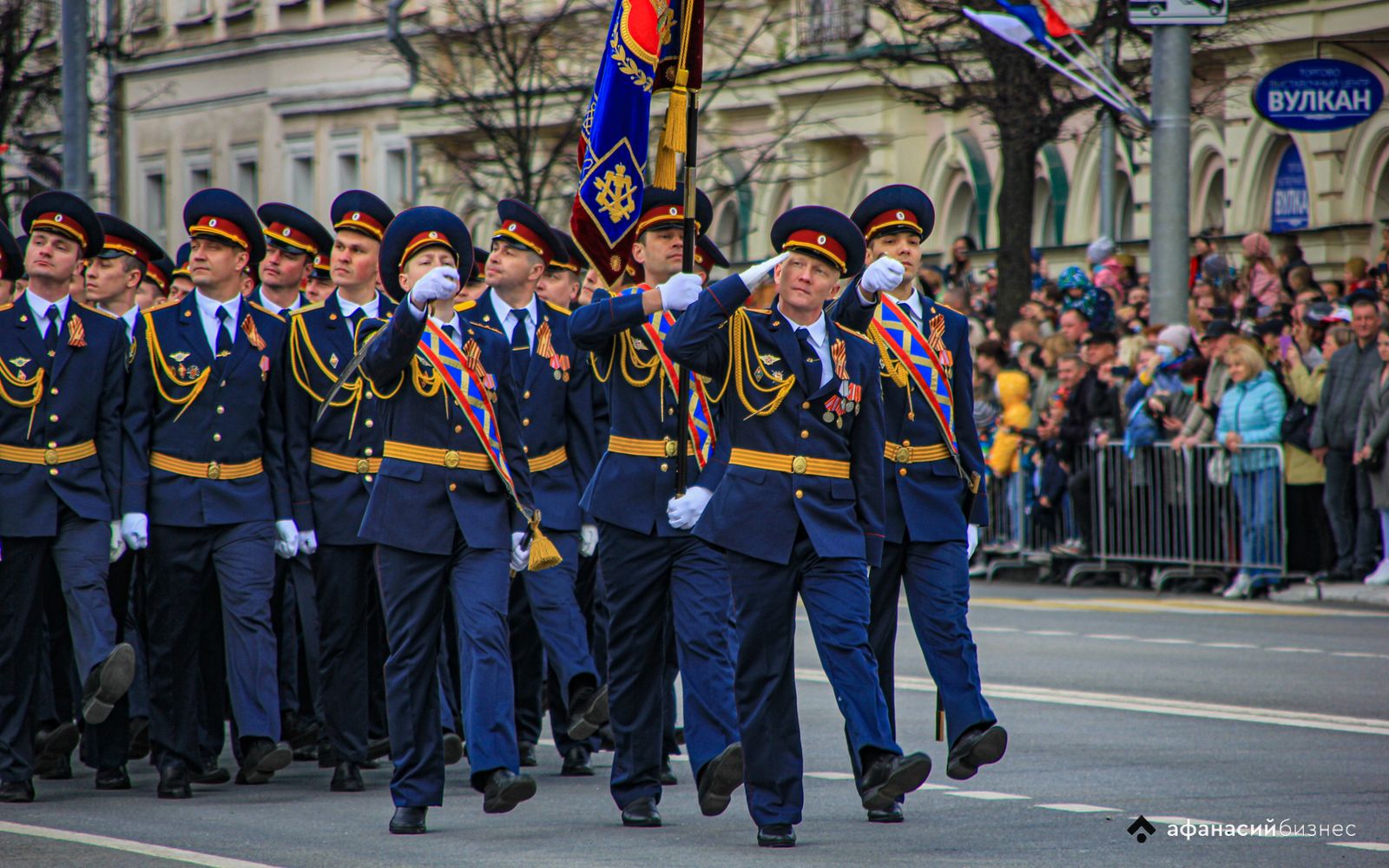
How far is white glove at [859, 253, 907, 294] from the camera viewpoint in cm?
873

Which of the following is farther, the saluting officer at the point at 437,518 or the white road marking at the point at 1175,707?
the white road marking at the point at 1175,707

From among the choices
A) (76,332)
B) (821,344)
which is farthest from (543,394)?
(821,344)

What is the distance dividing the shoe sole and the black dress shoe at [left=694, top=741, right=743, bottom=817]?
0.61 m

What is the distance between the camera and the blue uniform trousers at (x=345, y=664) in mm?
10383

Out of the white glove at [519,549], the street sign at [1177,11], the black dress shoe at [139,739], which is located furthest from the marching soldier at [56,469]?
the street sign at [1177,11]

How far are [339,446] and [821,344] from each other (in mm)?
2775

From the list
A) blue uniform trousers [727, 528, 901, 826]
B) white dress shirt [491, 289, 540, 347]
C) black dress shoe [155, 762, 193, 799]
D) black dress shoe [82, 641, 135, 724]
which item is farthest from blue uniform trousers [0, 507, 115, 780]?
blue uniform trousers [727, 528, 901, 826]

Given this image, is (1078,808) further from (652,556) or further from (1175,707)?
(1175,707)

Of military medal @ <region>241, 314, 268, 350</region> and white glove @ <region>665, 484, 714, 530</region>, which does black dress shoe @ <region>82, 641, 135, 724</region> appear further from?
white glove @ <region>665, 484, 714, 530</region>

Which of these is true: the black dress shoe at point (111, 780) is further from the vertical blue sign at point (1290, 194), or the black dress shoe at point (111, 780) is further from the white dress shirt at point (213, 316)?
the vertical blue sign at point (1290, 194)

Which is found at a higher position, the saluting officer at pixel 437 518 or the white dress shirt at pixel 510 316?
the white dress shirt at pixel 510 316

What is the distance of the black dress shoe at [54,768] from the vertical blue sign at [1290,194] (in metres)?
22.1

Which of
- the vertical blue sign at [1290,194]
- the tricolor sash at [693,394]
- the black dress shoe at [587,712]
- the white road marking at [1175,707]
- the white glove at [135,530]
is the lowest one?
the white road marking at [1175,707]

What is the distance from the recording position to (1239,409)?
18.9m
